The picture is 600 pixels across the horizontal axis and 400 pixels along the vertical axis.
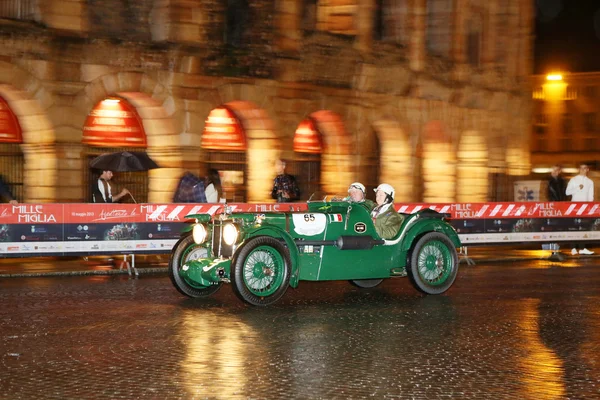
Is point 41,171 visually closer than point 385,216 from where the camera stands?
No

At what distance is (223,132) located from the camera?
26531mm

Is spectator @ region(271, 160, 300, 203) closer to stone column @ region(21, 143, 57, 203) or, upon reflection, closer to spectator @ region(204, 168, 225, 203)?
spectator @ region(204, 168, 225, 203)

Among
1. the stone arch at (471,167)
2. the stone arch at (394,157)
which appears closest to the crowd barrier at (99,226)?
the stone arch at (394,157)

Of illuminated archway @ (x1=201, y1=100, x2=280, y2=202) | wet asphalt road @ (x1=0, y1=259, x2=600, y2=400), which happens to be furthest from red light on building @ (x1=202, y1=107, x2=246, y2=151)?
wet asphalt road @ (x1=0, y1=259, x2=600, y2=400)

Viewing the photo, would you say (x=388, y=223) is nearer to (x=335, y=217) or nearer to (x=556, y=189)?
(x=335, y=217)

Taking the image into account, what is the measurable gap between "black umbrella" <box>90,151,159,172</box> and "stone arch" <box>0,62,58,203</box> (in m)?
2.60

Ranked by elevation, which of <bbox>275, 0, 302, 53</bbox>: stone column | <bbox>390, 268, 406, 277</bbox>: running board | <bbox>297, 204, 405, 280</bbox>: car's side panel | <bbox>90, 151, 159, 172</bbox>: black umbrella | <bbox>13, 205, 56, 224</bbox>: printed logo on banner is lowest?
<bbox>390, 268, 406, 277</bbox>: running board

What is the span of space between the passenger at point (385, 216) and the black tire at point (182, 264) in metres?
2.16

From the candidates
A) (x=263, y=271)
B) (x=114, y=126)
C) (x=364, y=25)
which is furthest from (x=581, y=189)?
(x=263, y=271)

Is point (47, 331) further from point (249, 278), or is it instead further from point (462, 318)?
point (462, 318)

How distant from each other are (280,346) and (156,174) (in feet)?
49.4

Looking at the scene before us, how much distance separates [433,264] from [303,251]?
1.97 metres

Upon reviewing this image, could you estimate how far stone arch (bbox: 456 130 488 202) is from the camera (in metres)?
33.6

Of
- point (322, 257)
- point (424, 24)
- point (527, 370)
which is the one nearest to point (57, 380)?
point (527, 370)
